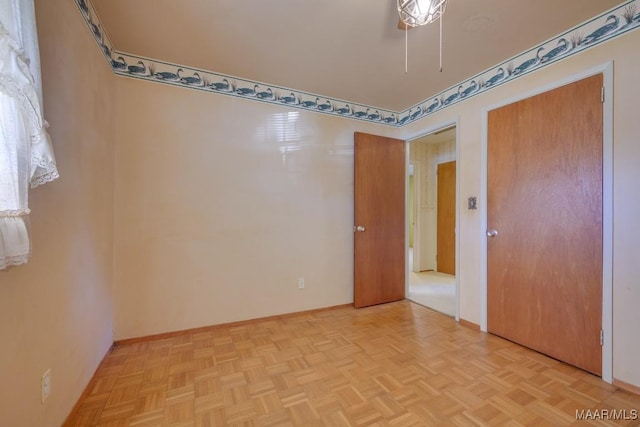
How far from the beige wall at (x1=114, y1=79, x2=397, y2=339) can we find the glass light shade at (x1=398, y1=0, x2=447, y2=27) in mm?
1716

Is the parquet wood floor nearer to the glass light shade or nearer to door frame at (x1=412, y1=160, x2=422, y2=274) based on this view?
the glass light shade

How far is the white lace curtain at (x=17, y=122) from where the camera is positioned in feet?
2.60

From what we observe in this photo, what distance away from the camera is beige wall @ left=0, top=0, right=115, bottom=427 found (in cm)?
105

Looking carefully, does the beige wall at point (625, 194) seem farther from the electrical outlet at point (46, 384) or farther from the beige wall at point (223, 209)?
the electrical outlet at point (46, 384)

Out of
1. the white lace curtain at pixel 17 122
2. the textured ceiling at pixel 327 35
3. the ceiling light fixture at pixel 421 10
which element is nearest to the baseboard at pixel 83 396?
the white lace curtain at pixel 17 122

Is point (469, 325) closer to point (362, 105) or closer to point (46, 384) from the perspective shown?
point (362, 105)

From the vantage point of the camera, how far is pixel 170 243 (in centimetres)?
238

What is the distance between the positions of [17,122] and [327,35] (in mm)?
1877

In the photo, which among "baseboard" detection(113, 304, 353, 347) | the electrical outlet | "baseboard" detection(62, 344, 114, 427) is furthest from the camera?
"baseboard" detection(113, 304, 353, 347)

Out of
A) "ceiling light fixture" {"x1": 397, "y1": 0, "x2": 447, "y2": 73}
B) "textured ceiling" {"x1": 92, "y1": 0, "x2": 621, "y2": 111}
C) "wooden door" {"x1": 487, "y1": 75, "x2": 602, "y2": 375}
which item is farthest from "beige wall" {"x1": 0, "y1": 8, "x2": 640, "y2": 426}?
"ceiling light fixture" {"x1": 397, "y1": 0, "x2": 447, "y2": 73}

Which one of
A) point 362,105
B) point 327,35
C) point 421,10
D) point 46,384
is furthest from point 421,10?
point 46,384

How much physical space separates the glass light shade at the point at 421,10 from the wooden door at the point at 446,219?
3954 mm

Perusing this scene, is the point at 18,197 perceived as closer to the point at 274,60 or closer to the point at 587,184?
the point at 274,60

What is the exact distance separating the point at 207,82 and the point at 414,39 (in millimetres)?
1903
